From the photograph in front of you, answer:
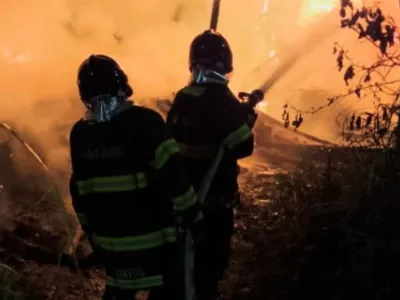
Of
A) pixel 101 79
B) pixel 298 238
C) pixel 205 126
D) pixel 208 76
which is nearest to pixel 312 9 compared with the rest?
pixel 298 238

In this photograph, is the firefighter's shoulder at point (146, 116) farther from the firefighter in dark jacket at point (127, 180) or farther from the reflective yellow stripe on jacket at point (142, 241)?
the reflective yellow stripe on jacket at point (142, 241)

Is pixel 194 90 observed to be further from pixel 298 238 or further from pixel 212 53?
pixel 298 238

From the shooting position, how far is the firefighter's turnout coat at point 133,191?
3.72 metres

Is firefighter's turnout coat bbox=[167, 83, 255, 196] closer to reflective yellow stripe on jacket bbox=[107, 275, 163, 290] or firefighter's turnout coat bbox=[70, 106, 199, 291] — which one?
firefighter's turnout coat bbox=[70, 106, 199, 291]

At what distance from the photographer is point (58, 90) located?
9047mm

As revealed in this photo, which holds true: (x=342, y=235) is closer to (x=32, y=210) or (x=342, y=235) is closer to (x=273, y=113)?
(x=32, y=210)

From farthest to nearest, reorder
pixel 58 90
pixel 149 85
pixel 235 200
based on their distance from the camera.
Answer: pixel 149 85
pixel 58 90
pixel 235 200

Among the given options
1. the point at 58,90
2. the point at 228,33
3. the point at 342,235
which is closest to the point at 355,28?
the point at 342,235

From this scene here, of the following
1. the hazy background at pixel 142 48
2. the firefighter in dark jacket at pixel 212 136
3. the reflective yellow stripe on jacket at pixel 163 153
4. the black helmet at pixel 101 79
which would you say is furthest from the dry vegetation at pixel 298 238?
the black helmet at pixel 101 79

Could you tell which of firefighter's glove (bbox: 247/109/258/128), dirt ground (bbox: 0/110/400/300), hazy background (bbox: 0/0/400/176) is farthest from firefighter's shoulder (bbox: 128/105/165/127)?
hazy background (bbox: 0/0/400/176)

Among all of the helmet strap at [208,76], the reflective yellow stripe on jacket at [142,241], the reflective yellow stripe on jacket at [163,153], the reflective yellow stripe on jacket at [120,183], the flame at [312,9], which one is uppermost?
the flame at [312,9]

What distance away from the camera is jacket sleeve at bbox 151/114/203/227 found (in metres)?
3.70

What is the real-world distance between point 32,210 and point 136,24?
5657 mm

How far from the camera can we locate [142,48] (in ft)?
36.8
